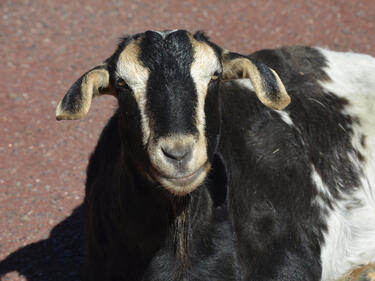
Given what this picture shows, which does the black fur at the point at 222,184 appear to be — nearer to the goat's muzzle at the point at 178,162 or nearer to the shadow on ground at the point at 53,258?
the goat's muzzle at the point at 178,162

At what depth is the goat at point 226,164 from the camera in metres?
3.79

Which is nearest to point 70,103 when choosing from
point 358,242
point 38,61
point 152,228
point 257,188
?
point 152,228

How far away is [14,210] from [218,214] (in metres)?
2.64

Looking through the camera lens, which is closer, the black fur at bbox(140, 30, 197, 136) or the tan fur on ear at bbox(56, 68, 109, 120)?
the black fur at bbox(140, 30, 197, 136)

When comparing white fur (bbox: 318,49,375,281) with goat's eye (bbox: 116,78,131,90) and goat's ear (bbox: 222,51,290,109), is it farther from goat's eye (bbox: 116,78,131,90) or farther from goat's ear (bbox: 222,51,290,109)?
goat's eye (bbox: 116,78,131,90)

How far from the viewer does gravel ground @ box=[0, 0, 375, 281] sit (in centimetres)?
613

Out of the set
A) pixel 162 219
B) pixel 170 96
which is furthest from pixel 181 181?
pixel 162 219

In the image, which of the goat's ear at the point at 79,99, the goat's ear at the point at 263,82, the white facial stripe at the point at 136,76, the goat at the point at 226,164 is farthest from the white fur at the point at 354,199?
the goat's ear at the point at 79,99

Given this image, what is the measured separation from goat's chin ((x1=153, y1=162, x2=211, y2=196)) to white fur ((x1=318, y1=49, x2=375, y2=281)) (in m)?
1.64

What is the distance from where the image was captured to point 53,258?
5891 millimetres

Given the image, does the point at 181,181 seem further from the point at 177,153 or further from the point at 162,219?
the point at 162,219

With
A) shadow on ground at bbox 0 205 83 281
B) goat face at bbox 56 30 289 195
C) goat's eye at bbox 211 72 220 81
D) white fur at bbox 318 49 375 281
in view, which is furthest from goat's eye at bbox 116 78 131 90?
shadow on ground at bbox 0 205 83 281

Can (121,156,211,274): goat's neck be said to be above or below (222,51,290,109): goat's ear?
below

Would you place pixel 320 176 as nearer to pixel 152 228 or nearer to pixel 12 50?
pixel 152 228
